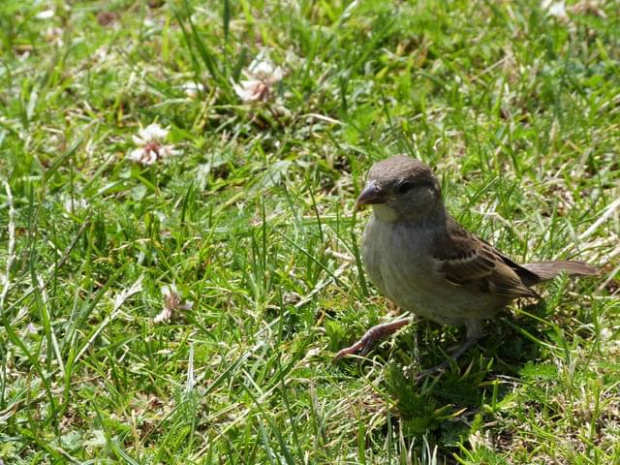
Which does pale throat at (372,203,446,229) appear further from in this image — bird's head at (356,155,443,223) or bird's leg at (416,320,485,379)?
bird's leg at (416,320,485,379)

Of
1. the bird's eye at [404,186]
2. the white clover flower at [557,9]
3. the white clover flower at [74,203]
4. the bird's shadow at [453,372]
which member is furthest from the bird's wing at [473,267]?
the white clover flower at [557,9]

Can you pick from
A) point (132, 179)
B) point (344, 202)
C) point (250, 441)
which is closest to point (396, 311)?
point (344, 202)

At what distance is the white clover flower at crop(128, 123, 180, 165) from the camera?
231 inches

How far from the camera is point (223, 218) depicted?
18.4 ft

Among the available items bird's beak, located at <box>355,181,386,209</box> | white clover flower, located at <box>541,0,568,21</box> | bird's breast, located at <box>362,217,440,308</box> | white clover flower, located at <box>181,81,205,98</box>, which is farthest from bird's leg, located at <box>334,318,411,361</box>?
white clover flower, located at <box>541,0,568,21</box>

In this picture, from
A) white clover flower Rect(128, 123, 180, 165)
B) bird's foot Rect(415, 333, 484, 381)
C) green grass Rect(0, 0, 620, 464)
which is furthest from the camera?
white clover flower Rect(128, 123, 180, 165)

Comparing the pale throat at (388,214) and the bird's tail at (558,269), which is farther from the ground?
the pale throat at (388,214)

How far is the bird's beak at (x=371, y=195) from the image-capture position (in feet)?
15.3

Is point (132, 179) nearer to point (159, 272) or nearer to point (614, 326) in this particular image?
point (159, 272)

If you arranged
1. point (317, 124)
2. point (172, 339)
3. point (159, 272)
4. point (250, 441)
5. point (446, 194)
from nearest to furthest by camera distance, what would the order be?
point (250, 441)
point (172, 339)
point (159, 272)
point (446, 194)
point (317, 124)

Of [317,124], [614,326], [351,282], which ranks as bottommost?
[614,326]

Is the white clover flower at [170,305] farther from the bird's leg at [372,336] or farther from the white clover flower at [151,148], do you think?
the white clover flower at [151,148]

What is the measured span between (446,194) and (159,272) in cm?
169

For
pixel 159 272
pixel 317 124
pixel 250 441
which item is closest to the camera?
pixel 250 441
